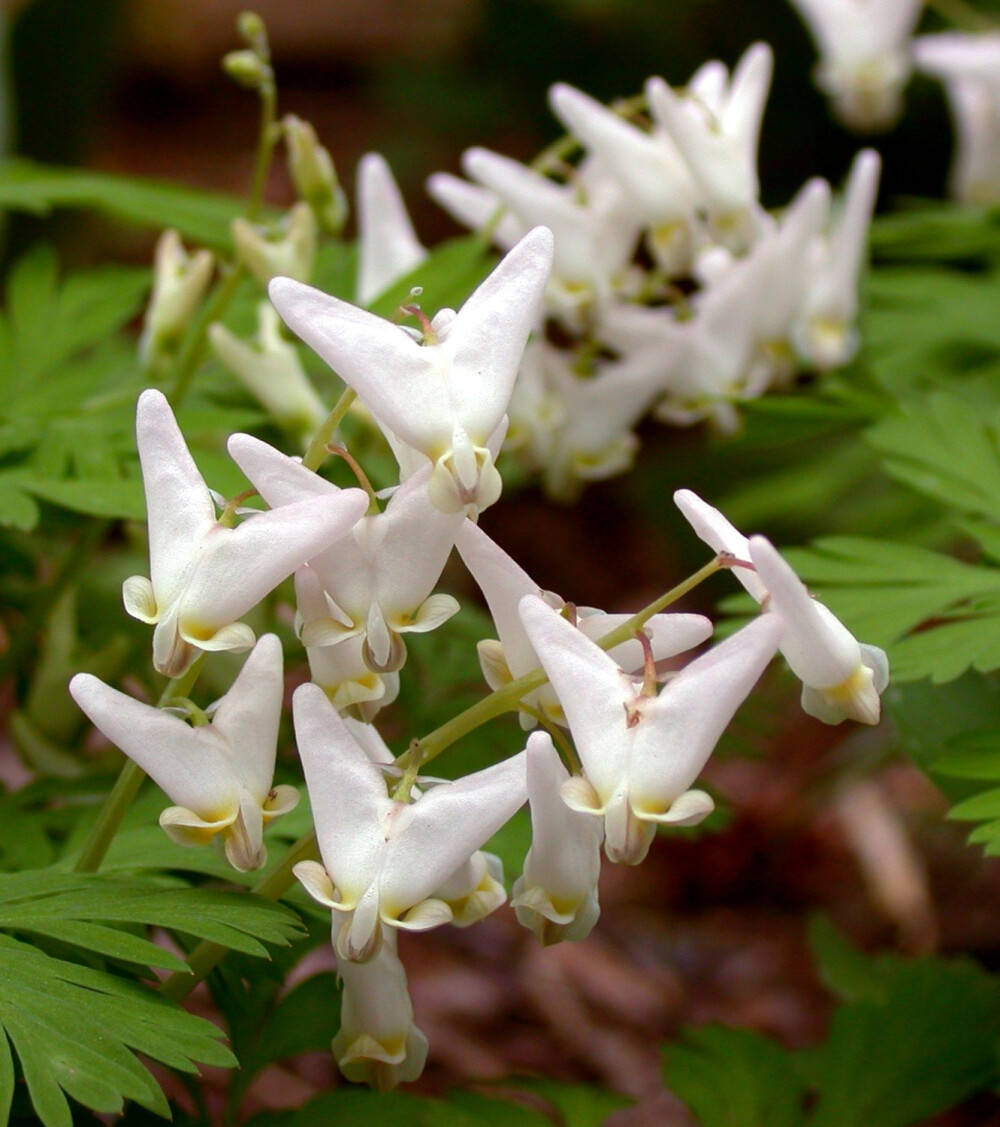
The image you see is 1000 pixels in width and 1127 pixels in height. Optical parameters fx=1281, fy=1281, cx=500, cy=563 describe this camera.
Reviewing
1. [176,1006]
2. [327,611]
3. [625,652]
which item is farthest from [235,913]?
[625,652]

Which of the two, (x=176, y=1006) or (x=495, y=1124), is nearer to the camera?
(x=176, y=1006)

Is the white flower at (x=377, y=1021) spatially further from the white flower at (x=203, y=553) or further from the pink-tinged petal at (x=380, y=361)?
the pink-tinged petal at (x=380, y=361)

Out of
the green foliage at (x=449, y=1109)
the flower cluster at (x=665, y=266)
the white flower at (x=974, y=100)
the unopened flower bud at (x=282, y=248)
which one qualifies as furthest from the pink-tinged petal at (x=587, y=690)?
the white flower at (x=974, y=100)

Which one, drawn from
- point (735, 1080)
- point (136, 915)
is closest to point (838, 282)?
point (735, 1080)

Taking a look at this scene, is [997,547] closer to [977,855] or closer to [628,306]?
[628,306]

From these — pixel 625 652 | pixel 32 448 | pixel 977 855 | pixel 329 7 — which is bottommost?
pixel 977 855

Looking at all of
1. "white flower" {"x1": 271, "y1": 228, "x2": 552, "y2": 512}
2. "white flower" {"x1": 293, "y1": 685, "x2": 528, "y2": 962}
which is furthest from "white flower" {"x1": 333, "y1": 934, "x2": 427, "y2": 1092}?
"white flower" {"x1": 271, "y1": 228, "x2": 552, "y2": 512}

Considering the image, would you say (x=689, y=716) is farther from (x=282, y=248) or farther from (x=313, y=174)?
(x=313, y=174)
